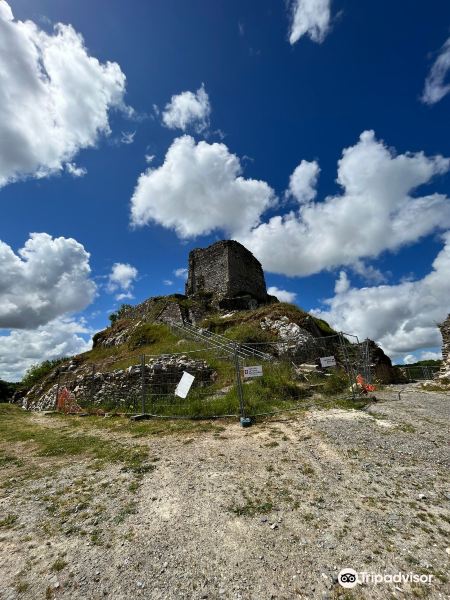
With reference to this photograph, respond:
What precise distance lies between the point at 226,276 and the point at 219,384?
20318 mm

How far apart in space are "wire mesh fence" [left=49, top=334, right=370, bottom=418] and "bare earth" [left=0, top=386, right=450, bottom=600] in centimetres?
350

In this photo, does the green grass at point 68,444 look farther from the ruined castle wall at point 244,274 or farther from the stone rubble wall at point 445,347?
the ruined castle wall at point 244,274

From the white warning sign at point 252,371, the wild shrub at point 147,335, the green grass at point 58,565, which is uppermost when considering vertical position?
the wild shrub at point 147,335

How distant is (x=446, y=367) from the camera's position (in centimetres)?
1758

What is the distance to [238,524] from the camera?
391 cm

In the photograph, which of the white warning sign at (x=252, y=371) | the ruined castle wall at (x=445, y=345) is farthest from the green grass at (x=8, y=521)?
the ruined castle wall at (x=445, y=345)

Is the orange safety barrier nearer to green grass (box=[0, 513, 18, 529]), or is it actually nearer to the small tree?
green grass (box=[0, 513, 18, 529])

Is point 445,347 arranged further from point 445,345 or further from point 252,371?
point 252,371

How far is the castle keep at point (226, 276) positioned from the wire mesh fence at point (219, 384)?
14292 millimetres

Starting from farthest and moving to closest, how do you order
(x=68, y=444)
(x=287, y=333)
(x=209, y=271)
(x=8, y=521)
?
(x=209, y=271) → (x=287, y=333) → (x=68, y=444) → (x=8, y=521)
